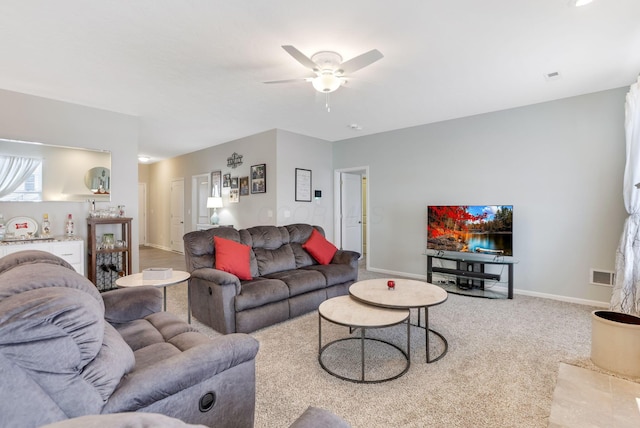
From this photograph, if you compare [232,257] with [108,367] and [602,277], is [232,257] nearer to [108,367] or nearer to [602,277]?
[108,367]

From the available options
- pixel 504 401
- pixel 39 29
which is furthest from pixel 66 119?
pixel 504 401

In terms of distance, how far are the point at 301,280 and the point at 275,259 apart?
0.56m

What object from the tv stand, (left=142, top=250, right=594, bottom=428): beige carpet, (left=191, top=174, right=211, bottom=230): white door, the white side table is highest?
(left=191, top=174, right=211, bottom=230): white door

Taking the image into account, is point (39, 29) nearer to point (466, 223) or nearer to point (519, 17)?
point (519, 17)

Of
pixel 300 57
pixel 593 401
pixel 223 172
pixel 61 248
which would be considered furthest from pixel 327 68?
pixel 223 172

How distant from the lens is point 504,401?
6.30ft

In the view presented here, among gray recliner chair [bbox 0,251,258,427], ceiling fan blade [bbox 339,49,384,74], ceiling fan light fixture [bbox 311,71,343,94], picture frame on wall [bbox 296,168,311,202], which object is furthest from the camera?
picture frame on wall [bbox 296,168,311,202]

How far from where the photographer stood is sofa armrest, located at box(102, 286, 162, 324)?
2021mm

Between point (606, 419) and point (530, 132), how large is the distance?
3.49 m

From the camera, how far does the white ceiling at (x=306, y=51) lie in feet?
7.13

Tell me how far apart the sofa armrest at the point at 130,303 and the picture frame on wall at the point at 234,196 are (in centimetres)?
396

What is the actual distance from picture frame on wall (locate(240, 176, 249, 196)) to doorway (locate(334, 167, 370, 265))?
1785 millimetres

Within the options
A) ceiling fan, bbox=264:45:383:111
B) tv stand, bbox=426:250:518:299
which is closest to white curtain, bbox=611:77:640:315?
tv stand, bbox=426:250:518:299

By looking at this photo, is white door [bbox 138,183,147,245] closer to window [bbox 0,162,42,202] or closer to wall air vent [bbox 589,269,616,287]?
window [bbox 0,162,42,202]
